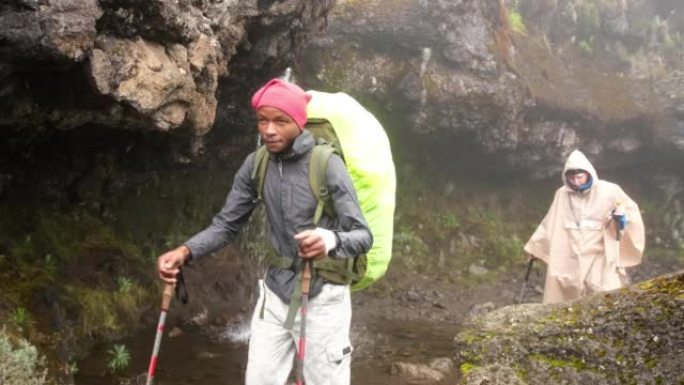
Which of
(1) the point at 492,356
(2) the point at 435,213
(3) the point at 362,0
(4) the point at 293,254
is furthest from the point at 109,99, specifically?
(2) the point at 435,213

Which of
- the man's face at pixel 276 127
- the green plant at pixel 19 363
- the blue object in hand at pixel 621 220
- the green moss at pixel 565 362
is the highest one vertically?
the blue object in hand at pixel 621 220

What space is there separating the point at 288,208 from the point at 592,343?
215 centimetres

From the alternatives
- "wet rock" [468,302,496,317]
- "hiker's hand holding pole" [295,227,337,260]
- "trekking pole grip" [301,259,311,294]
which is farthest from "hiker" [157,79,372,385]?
"wet rock" [468,302,496,317]

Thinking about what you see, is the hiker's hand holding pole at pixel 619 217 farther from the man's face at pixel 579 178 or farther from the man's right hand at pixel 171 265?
the man's right hand at pixel 171 265

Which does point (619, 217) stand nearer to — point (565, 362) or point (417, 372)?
point (417, 372)

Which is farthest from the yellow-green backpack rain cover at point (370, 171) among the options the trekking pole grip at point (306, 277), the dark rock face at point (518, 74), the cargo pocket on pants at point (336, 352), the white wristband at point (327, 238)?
the dark rock face at point (518, 74)

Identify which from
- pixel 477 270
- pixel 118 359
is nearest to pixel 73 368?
pixel 118 359

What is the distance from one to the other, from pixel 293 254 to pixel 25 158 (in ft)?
18.0

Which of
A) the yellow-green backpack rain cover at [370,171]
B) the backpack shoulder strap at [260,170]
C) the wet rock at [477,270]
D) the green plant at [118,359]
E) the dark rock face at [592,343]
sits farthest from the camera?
the wet rock at [477,270]

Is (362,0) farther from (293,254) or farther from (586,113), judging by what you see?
(293,254)

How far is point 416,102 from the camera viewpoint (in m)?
15.2

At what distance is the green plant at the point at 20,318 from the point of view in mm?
6730

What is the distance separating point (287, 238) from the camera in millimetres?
4500

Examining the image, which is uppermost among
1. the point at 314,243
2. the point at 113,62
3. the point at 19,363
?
the point at 113,62
